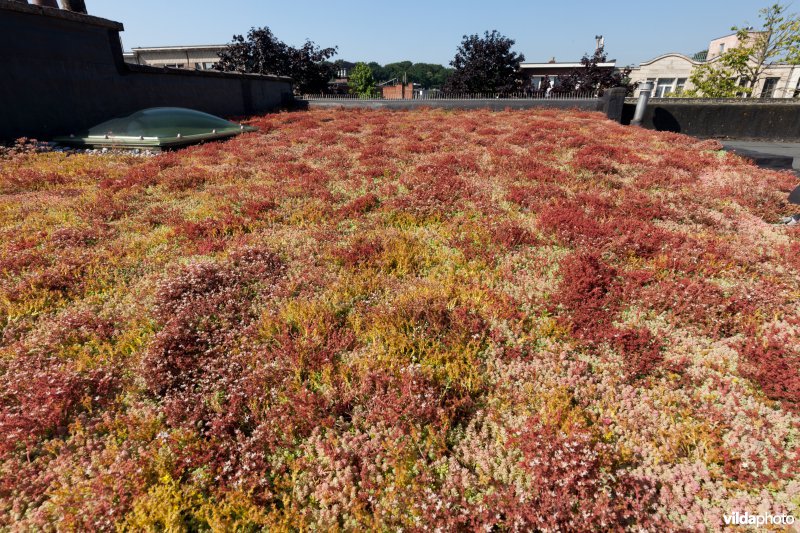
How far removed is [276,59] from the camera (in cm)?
4003

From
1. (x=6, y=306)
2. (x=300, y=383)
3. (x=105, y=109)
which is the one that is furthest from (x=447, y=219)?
(x=105, y=109)

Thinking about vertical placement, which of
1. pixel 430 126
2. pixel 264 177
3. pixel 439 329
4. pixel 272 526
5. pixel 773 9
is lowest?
pixel 272 526

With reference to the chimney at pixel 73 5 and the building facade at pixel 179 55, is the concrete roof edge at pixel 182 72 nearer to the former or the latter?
the chimney at pixel 73 5

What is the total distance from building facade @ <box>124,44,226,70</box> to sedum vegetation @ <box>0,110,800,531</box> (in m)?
69.2

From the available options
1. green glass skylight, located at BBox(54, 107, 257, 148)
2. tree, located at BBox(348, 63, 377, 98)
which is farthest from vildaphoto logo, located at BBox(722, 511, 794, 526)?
tree, located at BBox(348, 63, 377, 98)

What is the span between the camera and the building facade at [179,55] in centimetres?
6391

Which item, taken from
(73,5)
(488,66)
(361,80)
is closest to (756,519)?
(73,5)

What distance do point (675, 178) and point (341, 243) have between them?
1081 cm

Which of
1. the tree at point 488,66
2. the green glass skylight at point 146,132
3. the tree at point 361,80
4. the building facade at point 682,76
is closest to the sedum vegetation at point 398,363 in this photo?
the green glass skylight at point 146,132

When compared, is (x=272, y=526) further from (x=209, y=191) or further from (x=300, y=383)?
(x=209, y=191)

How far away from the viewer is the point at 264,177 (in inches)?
475

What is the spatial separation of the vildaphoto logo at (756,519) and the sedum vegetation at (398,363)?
6 cm

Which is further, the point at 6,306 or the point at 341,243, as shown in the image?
the point at 341,243

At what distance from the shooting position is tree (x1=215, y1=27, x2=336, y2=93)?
130ft
